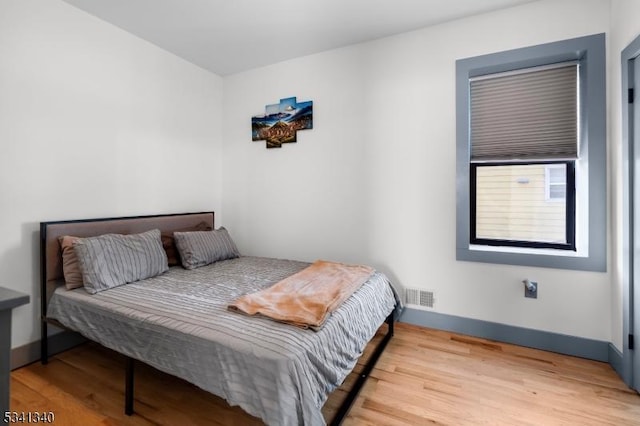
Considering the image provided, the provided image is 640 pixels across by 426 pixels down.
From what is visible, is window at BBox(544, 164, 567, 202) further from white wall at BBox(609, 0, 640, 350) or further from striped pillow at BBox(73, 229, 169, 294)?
striped pillow at BBox(73, 229, 169, 294)

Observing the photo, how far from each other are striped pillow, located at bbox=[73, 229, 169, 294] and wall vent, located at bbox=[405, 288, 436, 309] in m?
2.19

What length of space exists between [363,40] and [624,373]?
129 inches

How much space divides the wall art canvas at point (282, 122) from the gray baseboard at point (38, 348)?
2500mm

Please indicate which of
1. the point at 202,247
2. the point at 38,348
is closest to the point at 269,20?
the point at 202,247

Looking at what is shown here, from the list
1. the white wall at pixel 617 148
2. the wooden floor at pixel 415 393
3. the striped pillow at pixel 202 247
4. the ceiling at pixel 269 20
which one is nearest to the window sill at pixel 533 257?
the white wall at pixel 617 148

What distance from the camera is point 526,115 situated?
97.8 inches

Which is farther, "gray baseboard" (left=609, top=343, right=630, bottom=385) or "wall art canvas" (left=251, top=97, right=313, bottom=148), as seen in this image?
"wall art canvas" (left=251, top=97, right=313, bottom=148)

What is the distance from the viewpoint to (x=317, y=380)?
1.39 m

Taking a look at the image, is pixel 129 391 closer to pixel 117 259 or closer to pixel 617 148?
pixel 117 259

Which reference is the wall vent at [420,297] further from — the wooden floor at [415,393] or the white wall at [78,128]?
the white wall at [78,128]

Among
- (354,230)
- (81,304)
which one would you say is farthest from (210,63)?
(81,304)

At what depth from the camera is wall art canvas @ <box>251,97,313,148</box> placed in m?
3.26

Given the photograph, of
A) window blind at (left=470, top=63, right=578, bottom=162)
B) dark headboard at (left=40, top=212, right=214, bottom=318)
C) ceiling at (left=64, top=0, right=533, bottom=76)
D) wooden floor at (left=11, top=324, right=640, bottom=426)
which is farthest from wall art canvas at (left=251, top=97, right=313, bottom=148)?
wooden floor at (left=11, top=324, right=640, bottom=426)

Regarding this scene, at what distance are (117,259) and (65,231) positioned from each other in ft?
1.50
